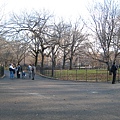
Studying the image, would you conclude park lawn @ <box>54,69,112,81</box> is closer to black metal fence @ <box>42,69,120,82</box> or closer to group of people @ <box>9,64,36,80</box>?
black metal fence @ <box>42,69,120,82</box>

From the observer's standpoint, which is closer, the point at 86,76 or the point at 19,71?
the point at 86,76

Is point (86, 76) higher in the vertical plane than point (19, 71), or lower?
lower

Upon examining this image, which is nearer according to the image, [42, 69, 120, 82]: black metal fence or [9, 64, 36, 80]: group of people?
[42, 69, 120, 82]: black metal fence

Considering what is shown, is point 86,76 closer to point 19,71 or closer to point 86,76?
point 86,76

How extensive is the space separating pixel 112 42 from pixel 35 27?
15477 mm

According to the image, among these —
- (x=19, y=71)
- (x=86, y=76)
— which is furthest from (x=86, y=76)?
(x=19, y=71)

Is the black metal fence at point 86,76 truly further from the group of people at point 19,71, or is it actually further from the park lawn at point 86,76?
the group of people at point 19,71

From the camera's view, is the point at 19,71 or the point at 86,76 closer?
the point at 86,76

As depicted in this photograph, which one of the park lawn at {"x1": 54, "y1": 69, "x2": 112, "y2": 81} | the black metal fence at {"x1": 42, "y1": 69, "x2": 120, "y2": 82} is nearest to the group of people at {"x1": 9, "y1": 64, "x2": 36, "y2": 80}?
the black metal fence at {"x1": 42, "y1": 69, "x2": 120, "y2": 82}

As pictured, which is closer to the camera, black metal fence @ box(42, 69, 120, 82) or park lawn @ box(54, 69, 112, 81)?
black metal fence @ box(42, 69, 120, 82)

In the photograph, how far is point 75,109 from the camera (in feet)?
30.7

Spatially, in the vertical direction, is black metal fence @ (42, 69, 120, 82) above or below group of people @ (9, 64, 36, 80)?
below

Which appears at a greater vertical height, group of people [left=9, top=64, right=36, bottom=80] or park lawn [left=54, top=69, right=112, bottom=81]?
group of people [left=9, top=64, right=36, bottom=80]

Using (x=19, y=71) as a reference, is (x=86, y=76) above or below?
below
